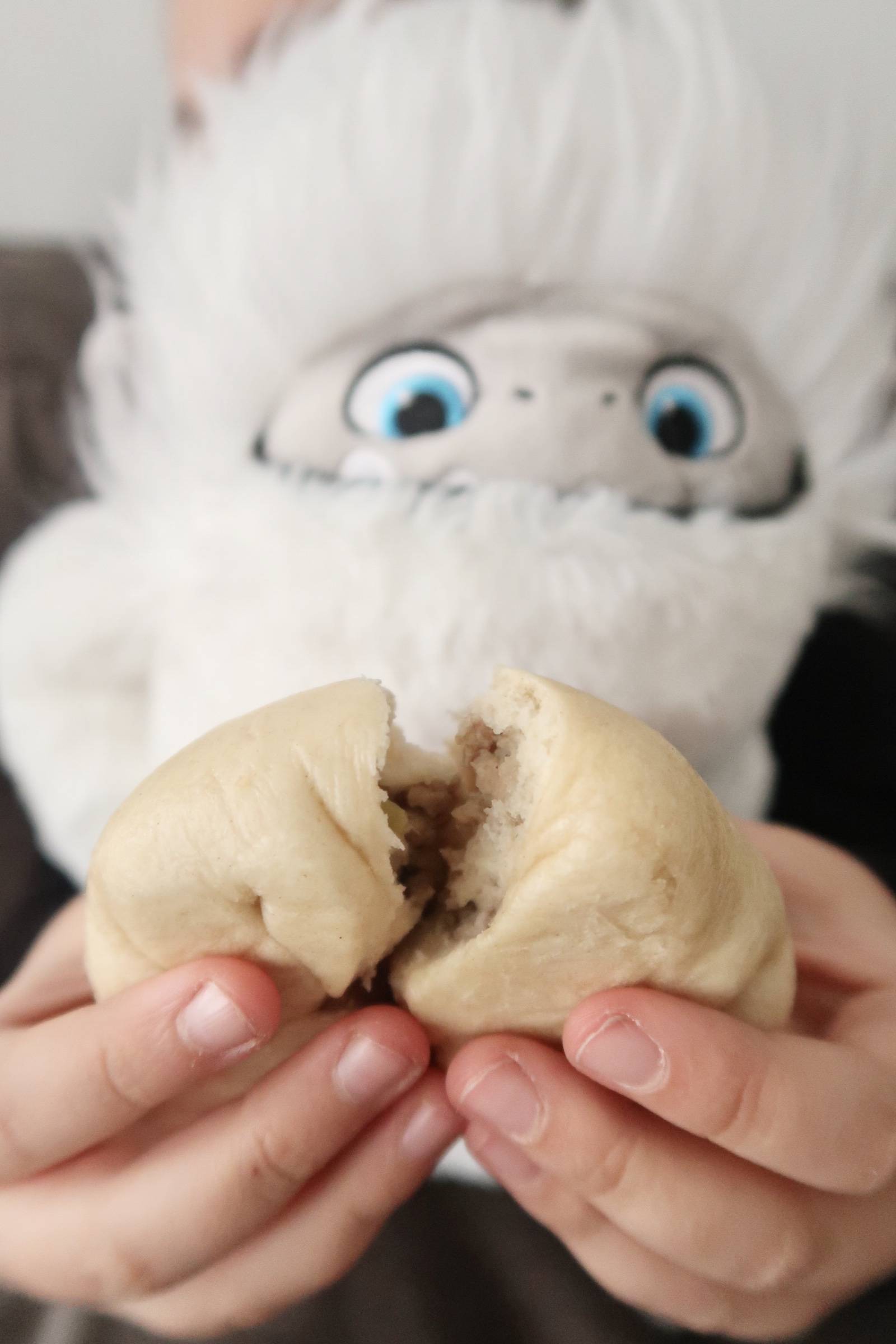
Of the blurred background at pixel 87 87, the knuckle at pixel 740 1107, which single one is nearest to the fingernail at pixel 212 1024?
the knuckle at pixel 740 1107

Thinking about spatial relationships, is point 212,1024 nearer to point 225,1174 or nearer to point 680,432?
point 225,1174

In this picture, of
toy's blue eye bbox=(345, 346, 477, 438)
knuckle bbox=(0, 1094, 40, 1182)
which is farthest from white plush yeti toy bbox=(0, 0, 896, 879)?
knuckle bbox=(0, 1094, 40, 1182)

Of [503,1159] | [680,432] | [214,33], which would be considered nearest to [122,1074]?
[503,1159]

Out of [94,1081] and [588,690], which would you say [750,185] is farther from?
[94,1081]

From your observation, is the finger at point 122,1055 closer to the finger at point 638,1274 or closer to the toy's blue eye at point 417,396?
the finger at point 638,1274

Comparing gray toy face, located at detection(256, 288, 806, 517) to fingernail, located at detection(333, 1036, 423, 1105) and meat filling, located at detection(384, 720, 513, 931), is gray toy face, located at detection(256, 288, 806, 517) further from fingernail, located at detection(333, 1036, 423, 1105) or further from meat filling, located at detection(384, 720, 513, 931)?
fingernail, located at detection(333, 1036, 423, 1105)
